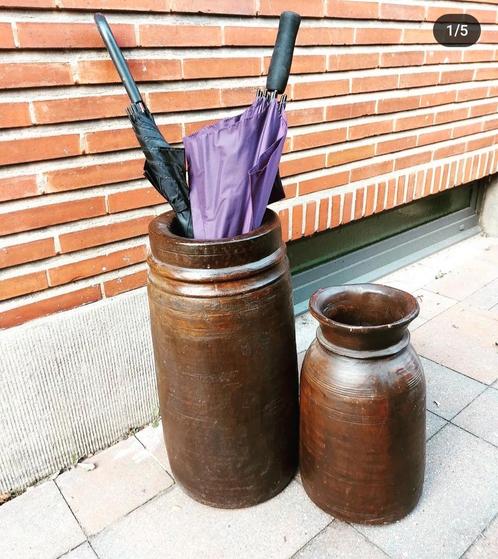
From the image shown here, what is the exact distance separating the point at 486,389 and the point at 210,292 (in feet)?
6.00

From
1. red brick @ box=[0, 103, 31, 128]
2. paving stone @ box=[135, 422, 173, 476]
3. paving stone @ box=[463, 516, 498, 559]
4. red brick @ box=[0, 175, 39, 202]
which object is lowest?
paving stone @ box=[135, 422, 173, 476]

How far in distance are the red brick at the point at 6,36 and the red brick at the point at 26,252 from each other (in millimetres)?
715

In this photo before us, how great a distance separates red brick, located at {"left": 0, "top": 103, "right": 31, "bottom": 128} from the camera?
1926mm

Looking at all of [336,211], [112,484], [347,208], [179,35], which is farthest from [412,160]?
[112,484]

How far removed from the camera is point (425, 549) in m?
1.95

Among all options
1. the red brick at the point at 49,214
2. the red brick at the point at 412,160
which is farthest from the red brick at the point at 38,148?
the red brick at the point at 412,160

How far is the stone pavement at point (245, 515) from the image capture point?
6.50ft

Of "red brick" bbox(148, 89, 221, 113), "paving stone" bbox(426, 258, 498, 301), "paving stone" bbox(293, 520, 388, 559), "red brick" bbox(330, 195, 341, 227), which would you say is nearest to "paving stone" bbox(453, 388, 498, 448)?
"paving stone" bbox(293, 520, 388, 559)

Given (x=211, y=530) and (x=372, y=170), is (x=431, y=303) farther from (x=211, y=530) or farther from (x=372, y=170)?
(x=211, y=530)

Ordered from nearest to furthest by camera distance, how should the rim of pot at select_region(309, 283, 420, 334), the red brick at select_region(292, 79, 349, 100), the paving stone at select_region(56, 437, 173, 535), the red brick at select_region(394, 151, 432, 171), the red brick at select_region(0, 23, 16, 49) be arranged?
the rim of pot at select_region(309, 283, 420, 334) < the red brick at select_region(0, 23, 16, 49) < the paving stone at select_region(56, 437, 173, 535) < the red brick at select_region(292, 79, 349, 100) < the red brick at select_region(394, 151, 432, 171)

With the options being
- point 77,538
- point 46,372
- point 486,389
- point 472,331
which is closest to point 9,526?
point 77,538

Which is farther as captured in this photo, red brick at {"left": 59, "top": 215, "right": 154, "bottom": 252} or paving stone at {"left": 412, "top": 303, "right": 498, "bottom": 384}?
paving stone at {"left": 412, "top": 303, "right": 498, "bottom": 384}

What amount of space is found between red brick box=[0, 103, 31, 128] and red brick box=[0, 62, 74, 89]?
0.07 m

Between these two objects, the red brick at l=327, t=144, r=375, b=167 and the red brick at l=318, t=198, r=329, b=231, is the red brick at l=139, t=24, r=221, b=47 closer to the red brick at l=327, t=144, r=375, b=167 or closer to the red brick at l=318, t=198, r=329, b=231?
the red brick at l=327, t=144, r=375, b=167
